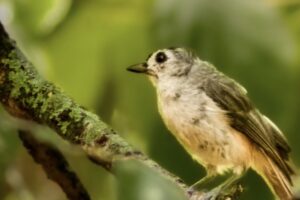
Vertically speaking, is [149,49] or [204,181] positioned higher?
[149,49]

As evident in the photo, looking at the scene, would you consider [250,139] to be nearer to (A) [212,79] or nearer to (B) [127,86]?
(A) [212,79]

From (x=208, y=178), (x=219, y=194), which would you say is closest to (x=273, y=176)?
(x=208, y=178)

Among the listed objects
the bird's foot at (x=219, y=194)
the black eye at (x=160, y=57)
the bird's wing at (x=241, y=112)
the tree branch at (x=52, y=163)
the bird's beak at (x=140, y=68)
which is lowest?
the bird's foot at (x=219, y=194)

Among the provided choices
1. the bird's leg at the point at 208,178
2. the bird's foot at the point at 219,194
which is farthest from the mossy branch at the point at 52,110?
the bird's leg at the point at 208,178

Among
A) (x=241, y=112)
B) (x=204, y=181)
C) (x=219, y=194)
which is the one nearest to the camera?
(x=219, y=194)

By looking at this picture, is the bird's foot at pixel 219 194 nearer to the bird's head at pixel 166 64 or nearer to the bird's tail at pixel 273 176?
the bird's tail at pixel 273 176

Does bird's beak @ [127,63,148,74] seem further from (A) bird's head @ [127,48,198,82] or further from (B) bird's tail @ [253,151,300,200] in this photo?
(B) bird's tail @ [253,151,300,200]

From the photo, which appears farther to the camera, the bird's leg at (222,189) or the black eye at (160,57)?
the black eye at (160,57)

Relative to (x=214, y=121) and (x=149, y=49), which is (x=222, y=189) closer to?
(x=214, y=121)
